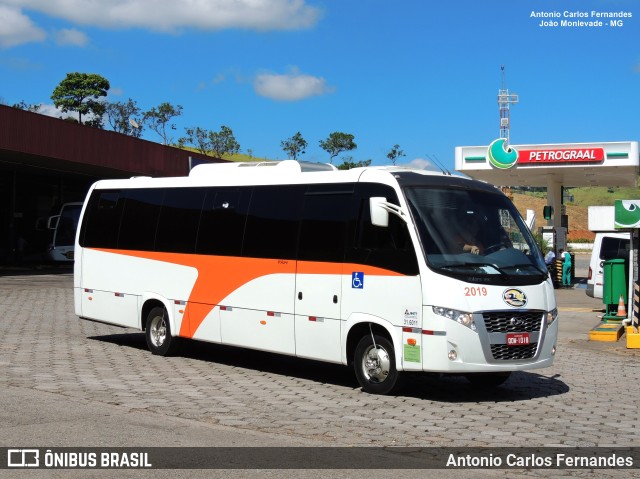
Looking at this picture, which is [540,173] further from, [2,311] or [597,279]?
[2,311]

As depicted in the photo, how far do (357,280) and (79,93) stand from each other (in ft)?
348

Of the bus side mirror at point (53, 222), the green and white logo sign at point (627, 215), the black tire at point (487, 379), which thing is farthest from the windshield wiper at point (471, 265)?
the bus side mirror at point (53, 222)

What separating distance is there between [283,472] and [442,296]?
3.76m

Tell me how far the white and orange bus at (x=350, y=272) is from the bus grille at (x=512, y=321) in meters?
0.02

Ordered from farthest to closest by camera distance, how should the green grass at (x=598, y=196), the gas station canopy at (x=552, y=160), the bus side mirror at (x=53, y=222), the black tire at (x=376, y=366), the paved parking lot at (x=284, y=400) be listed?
1. the green grass at (x=598, y=196)
2. the bus side mirror at (x=53, y=222)
3. the gas station canopy at (x=552, y=160)
4. the black tire at (x=376, y=366)
5. the paved parking lot at (x=284, y=400)

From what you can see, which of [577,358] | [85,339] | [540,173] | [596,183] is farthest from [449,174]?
[596,183]

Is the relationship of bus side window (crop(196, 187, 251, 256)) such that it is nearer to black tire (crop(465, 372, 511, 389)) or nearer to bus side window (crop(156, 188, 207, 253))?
bus side window (crop(156, 188, 207, 253))

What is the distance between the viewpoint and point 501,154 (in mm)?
38656

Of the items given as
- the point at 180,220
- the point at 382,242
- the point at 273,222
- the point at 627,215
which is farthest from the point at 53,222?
the point at 382,242

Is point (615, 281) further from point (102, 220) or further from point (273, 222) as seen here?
point (102, 220)

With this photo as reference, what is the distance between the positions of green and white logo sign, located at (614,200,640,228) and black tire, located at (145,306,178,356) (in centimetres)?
910

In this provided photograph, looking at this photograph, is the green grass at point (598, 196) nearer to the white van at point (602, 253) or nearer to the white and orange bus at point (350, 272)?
the white van at point (602, 253)

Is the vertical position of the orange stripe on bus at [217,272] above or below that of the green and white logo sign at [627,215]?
below

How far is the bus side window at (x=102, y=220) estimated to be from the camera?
15.4 m
